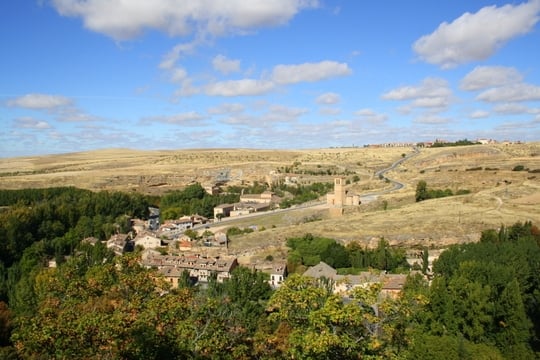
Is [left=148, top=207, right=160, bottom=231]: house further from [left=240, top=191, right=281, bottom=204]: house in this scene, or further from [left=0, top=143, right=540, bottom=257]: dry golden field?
[left=0, top=143, right=540, bottom=257]: dry golden field

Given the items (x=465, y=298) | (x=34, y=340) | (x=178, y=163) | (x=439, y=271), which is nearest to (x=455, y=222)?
(x=439, y=271)

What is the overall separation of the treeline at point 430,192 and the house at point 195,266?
119 feet

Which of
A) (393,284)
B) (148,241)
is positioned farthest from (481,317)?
(148,241)

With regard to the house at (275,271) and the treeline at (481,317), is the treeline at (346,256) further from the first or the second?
the treeline at (481,317)

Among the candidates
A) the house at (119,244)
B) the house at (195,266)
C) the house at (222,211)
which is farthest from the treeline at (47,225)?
the house at (222,211)

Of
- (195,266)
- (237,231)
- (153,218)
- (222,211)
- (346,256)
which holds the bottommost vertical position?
(153,218)

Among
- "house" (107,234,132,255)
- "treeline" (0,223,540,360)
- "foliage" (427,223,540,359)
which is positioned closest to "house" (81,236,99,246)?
"house" (107,234,132,255)

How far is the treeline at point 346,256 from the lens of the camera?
47688mm

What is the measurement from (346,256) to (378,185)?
50882 mm

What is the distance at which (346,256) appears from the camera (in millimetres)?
49375

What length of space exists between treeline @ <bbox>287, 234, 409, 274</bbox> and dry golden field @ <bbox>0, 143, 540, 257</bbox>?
10.4 feet

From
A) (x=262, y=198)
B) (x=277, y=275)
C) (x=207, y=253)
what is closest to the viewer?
(x=277, y=275)

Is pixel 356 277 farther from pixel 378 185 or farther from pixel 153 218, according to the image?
pixel 153 218

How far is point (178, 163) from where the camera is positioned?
16750cm
